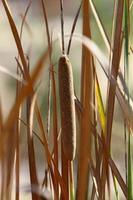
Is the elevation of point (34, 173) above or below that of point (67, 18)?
below

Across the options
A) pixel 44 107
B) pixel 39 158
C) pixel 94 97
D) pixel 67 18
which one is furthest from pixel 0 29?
pixel 94 97

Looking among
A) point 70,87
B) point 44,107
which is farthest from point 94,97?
point 44,107

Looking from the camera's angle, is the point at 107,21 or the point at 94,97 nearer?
the point at 94,97

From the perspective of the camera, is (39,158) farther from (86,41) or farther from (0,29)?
(86,41)

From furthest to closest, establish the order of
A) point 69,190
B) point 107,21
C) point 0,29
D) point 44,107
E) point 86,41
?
point 107,21 < point 0,29 < point 44,107 < point 69,190 < point 86,41

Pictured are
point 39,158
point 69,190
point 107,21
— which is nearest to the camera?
point 69,190

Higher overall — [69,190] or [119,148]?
A: [119,148]

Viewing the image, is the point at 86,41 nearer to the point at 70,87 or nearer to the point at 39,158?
the point at 70,87

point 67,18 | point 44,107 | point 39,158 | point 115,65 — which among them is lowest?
point 115,65

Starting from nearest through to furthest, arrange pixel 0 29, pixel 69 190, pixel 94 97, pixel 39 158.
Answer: pixel 69 190
pixel 94 97
pixel 39 158
pixel 0 29
